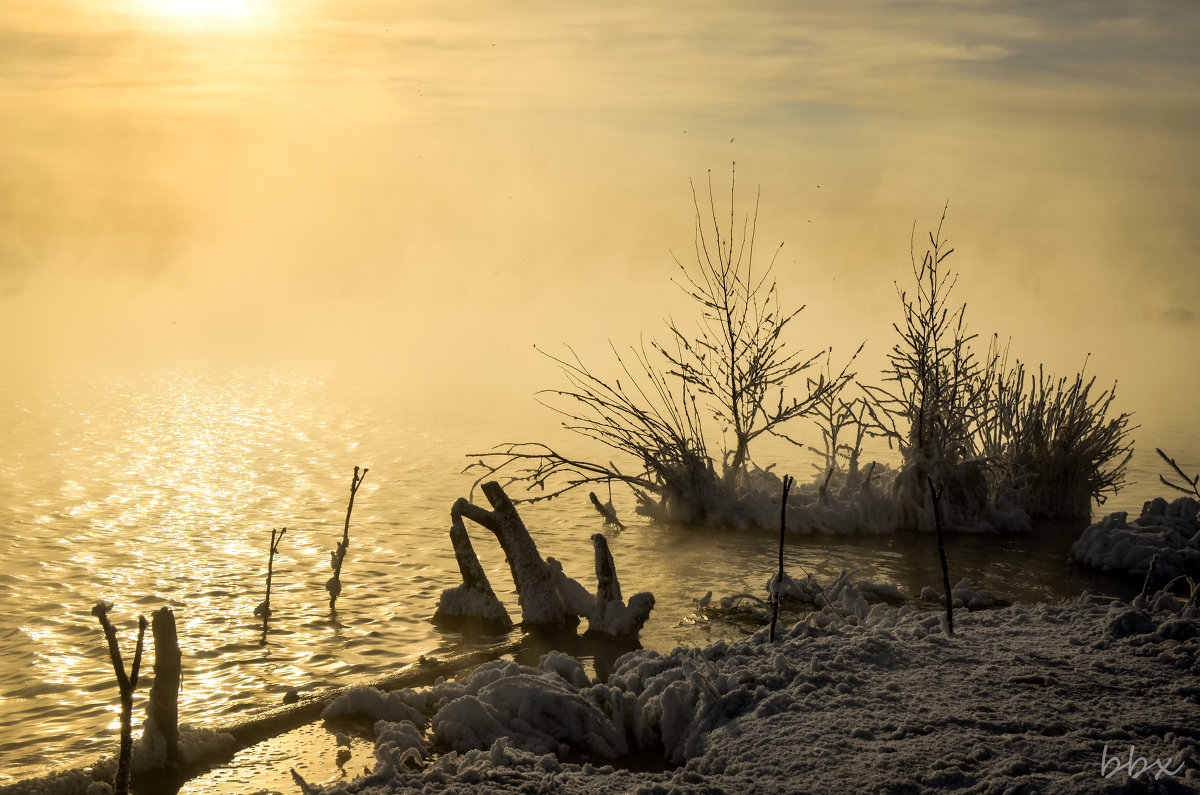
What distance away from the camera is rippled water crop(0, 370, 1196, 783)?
7.96 m

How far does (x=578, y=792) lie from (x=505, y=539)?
153 inches

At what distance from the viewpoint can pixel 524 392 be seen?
40.2 metres

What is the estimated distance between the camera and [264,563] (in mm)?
11742

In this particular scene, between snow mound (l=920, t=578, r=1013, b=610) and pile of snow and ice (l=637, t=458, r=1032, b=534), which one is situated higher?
pile of snow and ice (l=637, t=458, r=1032, b=534)

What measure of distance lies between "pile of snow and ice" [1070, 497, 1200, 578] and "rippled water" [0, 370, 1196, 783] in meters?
0.36

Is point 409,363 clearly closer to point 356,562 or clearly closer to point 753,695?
point 356,562

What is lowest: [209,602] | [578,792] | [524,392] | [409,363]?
[578,792]

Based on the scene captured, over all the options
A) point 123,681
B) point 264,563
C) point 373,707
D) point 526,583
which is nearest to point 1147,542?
point 526,583

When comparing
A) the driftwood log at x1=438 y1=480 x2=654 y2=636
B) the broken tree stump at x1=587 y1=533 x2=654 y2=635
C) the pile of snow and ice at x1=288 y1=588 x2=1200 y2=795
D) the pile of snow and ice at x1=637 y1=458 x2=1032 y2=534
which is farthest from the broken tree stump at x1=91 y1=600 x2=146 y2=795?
the pile of snow and ice at x1=637 y1=458 x2=1032 y2=534

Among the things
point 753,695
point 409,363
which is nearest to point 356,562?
point 753,695

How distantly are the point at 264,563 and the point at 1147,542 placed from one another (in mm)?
9858

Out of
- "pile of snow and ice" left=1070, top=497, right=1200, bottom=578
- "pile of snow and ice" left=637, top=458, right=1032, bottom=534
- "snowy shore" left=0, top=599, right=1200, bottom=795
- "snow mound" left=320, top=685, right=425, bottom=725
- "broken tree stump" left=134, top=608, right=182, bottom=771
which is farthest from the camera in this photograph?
"pile of snow and ice" left=637, top=458, right=1032, bottom=534

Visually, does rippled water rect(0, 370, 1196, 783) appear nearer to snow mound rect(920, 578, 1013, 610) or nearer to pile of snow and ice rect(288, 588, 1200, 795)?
snow mound rect(920, 578, 1013, 610)

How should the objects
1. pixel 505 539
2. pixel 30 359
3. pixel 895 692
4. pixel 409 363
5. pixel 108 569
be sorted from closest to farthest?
pixel 895 692
pixel 505 539
pixel 108 569
pixel 30 359
pixel 409 363
